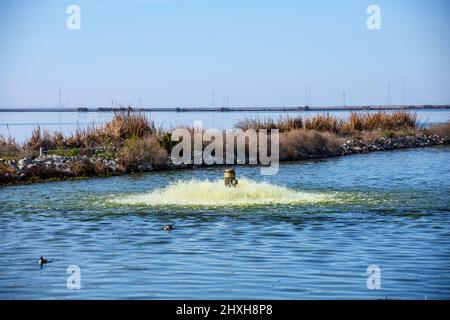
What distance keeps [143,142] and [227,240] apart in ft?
66.6

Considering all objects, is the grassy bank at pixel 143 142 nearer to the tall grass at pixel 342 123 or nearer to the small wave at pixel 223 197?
the tall grass at pixel 342 123

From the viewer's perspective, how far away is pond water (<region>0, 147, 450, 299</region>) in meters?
14.6

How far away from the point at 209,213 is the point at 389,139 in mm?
35531

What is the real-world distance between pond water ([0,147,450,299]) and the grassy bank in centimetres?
323

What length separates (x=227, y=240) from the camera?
1919 centimetres

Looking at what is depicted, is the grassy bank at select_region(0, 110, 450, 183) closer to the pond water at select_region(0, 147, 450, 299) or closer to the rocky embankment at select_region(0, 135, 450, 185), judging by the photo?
the rocky embankment at select_region(0, 135, 450, 185)

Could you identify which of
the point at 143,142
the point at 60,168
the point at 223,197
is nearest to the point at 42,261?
the point at 223,197

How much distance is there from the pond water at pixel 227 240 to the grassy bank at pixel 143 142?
323 cm

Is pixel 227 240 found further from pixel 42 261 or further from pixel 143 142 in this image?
pixel 143 142

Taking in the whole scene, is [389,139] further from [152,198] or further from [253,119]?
[152,198]

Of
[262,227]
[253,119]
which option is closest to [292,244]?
[262,227]

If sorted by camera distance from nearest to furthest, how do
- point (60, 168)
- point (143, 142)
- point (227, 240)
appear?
point (227, 240) < point (60, 168) < point (143, 142)

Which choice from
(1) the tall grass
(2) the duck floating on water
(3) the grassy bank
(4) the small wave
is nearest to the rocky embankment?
(3) the grassy bank

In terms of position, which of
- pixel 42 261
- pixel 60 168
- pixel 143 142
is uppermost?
pixel 143 142
